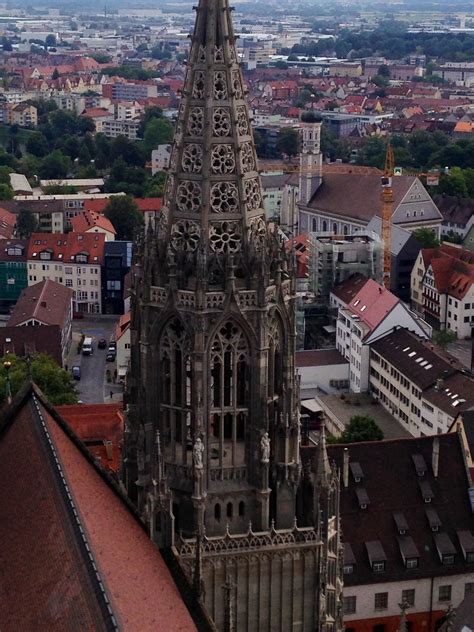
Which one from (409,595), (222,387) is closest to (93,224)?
(409,595)

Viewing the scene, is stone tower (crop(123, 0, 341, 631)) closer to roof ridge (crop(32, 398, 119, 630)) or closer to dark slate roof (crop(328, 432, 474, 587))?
roof ridge (crop(32, 398, 119, 630))

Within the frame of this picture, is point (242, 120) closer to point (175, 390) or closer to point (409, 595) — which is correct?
point (175, 390)

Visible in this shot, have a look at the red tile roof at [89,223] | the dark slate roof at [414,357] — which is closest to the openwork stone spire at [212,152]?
the dark slate roof at [414,357]

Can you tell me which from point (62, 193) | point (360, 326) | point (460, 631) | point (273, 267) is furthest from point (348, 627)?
point (62, 193)

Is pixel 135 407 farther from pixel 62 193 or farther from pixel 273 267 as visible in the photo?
pixel 62 193

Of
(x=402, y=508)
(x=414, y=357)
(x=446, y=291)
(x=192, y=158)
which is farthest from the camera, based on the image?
(x=446, y=291)
